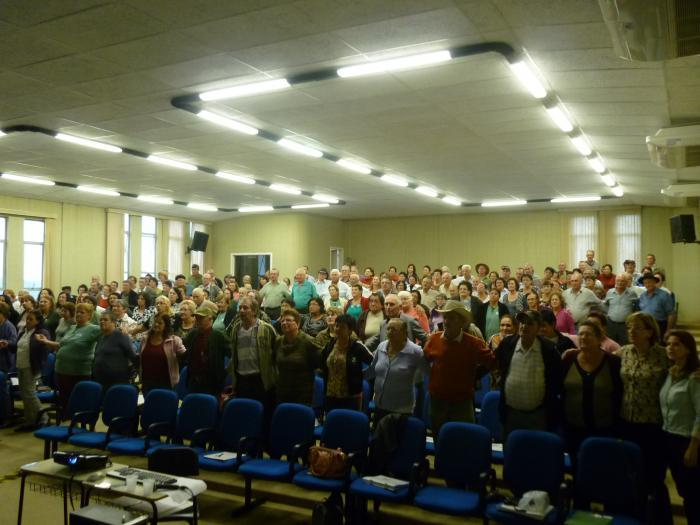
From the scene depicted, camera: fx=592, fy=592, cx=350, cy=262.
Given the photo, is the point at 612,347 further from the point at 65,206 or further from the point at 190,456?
the point at 65,206

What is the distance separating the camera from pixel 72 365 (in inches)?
239

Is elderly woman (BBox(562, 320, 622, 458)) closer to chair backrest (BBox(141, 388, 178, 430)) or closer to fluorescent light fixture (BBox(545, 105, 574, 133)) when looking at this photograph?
fluorescent light fixture (BBox(545, 105, 574, 133))

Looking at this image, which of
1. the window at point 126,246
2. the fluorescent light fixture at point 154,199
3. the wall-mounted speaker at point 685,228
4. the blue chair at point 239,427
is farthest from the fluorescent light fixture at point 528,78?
the window at point 126,246

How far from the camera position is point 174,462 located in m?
3.81

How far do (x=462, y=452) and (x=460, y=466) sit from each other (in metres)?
0.09

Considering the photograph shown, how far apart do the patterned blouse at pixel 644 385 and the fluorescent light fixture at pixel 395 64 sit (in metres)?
2.63

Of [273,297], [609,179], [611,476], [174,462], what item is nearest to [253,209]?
[273,297]

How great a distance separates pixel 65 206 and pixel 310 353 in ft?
35.2

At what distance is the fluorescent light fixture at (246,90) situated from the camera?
5355 millimetres

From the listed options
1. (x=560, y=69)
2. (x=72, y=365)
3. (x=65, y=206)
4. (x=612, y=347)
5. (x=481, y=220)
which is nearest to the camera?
(x=612, y=347)

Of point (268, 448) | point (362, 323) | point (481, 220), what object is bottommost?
point (268, 448)

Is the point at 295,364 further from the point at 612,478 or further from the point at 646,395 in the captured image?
the point at 646,395

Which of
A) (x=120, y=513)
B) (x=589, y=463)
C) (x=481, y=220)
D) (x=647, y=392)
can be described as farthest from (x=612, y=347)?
(x=481, y=220)

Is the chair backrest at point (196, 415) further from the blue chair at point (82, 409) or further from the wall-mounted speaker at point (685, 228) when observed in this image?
the wall-mounted speaker at point (685, 228)
